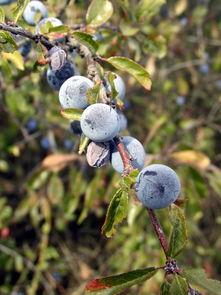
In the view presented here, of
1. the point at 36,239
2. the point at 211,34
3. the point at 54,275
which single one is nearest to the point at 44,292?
the point at 54,275

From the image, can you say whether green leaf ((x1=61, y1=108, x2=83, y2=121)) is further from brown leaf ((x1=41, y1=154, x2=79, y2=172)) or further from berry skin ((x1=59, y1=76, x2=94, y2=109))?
brown leaf ((x1=41, y1=154, x2=79, y2=172))

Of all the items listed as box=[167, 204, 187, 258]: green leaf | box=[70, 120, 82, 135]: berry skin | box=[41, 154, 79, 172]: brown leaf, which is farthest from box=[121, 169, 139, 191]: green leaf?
Result: box=[41, 154, 79, 172]: brown leaf

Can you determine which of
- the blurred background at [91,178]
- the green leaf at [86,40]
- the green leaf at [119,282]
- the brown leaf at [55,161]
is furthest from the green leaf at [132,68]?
the brown leaf at [55,161]

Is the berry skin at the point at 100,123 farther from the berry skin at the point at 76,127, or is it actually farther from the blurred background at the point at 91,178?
the blurred background at the point at 91,178

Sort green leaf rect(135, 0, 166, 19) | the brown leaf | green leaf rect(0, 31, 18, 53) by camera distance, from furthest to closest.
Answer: the brown leaf < green leaf rect(135, 0, 166, 19) < green leaf rect(0, 31, 18, 53)

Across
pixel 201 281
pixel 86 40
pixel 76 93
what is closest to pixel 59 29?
pixel 86 40

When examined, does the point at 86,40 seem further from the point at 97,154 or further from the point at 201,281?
the point at 201,281
